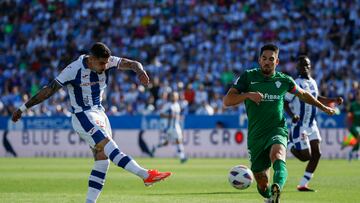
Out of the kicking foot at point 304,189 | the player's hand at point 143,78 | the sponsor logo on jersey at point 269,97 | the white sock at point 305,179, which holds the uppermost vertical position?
the player's hand at point 143,78

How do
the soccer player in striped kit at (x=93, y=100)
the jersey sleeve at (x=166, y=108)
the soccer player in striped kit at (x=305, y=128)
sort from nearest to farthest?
the soccer player in striped kit at (x=93, y=100), the soccer player in striped kit at (x=305, y=128), the jersey sleeve at (x=166, y=108)

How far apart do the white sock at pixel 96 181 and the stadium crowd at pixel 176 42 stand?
69.1 feet

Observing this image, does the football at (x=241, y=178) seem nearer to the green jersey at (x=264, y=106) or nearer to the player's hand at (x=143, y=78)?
the green jersey at (x=264, y=106)

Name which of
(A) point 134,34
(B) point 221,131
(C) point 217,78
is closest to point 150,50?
(A) point 134,34

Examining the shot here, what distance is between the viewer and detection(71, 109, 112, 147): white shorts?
44.8 ft

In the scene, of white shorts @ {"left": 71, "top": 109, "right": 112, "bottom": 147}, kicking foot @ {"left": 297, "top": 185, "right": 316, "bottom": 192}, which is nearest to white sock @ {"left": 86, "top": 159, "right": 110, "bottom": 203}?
white shorts @ {"left": 71, "top": 109, "right": 112, "bottom": 147}

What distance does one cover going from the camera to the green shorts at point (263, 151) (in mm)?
12914

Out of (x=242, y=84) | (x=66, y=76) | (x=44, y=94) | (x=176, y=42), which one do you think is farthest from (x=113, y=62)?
(x=176, y=42)

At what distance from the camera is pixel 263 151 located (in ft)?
42.9

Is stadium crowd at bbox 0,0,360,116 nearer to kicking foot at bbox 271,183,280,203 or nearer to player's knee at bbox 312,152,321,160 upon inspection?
player's knee at bbox 312,152,321,160

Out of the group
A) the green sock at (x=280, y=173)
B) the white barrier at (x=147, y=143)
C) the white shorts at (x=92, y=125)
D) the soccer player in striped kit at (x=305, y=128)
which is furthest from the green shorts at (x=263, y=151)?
the white barrier at (x=147, y=143)

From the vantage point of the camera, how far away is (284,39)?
4038cm

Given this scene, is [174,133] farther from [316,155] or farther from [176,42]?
[316,155]

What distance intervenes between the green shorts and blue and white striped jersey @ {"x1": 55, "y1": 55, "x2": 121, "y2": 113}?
2.42m
